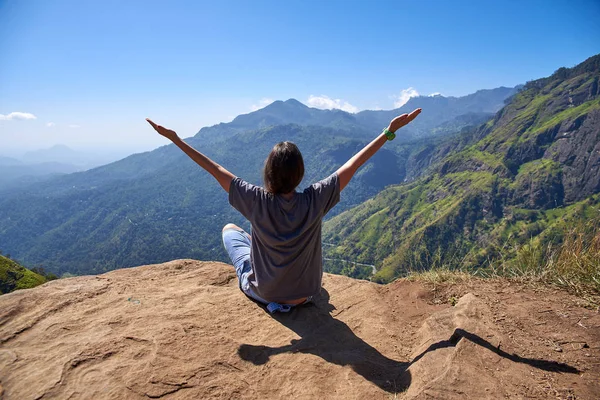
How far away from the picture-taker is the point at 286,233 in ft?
12.5

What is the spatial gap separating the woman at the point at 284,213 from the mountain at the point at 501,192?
9653cm

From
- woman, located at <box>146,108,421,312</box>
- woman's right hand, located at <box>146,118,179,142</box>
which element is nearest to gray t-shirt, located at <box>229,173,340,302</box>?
woman, located at <box>146,108,421,312</box>

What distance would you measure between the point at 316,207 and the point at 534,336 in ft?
8.96

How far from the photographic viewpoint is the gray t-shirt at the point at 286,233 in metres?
3.70

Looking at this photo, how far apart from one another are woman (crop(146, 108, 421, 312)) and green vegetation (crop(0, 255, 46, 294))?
15.2 m

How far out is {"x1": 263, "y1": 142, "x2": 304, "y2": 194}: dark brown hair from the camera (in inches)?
136

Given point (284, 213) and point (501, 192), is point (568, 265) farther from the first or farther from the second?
point (501, 192)

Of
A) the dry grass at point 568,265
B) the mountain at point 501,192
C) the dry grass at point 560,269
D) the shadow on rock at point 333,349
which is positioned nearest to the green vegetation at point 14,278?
the shadow on rock at point 333,349

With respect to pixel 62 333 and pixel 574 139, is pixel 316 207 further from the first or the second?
pixel 574 139

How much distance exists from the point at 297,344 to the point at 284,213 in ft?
4.93

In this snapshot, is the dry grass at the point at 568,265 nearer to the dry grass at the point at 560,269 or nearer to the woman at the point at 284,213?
the dry grass at the point at 560,269

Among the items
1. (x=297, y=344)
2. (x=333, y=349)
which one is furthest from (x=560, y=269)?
(x=297, y=344)

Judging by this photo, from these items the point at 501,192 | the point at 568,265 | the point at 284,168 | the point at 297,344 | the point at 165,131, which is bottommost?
the point at 501,192

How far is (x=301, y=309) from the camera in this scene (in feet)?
14.7
